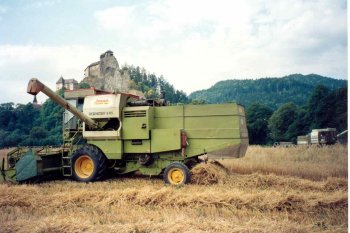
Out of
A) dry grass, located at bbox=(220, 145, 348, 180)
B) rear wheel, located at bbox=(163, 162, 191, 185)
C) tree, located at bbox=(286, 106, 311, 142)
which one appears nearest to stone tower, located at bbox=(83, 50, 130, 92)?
tree, located at bbox=(286, 106, 311, 142)

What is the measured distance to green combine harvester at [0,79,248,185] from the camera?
8688 millimetres

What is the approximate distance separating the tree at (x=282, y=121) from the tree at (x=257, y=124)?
2979mm

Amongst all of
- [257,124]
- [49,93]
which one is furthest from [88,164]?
[257,124]

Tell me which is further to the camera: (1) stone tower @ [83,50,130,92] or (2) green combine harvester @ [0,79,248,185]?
(1) stone tower @ [83,50,130,92]

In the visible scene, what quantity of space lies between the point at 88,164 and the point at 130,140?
146cm

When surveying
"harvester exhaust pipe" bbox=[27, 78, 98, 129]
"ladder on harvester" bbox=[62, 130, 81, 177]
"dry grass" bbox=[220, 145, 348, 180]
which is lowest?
"dry grass" bbox=[220, 145, 348, 180]

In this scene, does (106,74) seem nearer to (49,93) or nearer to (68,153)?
(68,153)

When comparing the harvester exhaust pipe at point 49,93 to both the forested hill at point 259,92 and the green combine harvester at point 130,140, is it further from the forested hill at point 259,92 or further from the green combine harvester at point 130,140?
the forested hill at point 259,92

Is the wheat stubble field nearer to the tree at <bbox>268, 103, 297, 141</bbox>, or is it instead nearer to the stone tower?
the tree at <bbox>268, 103, 297, 141</bbox>

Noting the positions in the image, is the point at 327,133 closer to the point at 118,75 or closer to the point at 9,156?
the point at 9,156

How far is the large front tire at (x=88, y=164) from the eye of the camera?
9.48m

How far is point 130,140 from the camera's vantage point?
31.4ft

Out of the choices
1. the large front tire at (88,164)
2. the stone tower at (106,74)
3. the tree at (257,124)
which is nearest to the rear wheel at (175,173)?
the large front tire at (88,164)

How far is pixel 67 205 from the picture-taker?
617 cm
